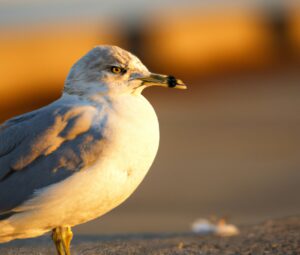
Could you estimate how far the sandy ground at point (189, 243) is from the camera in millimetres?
5422

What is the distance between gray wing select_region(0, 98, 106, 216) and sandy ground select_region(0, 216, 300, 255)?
25.4 inches

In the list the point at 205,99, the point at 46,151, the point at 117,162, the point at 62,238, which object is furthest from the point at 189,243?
the point at 205,99

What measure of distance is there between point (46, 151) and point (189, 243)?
1562 mm

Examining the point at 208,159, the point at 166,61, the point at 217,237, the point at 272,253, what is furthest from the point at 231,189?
the point at 166,61

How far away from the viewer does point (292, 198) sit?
30.6ft

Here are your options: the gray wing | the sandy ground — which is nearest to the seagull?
the gray wing

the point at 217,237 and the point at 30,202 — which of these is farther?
the point at 217,237

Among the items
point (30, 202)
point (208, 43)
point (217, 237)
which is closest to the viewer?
point (30, 202)

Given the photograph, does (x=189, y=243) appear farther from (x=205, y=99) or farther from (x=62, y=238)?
(x=205, y=99)

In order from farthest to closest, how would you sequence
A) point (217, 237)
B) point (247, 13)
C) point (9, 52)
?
point (247, 13) < point (9, 52) < point (217, 237)

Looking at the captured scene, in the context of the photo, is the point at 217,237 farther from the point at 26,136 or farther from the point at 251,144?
the point at 251,144

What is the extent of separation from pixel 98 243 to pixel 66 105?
1327 mm

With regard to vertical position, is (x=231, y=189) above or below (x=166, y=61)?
below

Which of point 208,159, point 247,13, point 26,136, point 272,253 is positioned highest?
point 247,13
